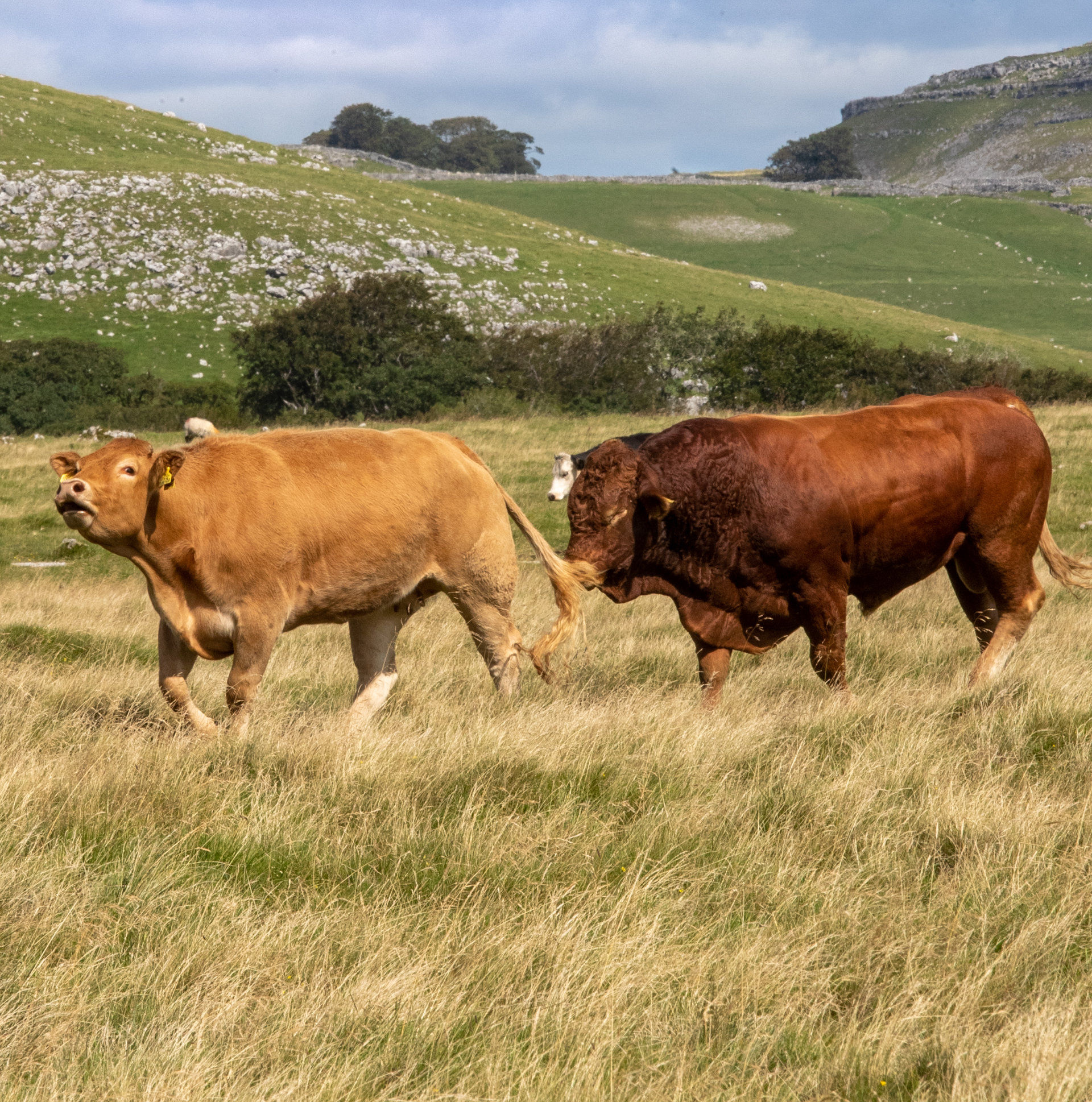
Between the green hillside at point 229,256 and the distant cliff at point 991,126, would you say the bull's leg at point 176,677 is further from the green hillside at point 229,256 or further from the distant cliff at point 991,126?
the distant cliff at point 991,126

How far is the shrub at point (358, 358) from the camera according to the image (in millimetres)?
33375

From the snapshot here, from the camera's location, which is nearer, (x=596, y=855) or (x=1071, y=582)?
(x=596, y=855)

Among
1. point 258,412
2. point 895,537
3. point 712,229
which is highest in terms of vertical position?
point 712,229

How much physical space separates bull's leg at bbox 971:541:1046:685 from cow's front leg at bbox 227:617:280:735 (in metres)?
4.32

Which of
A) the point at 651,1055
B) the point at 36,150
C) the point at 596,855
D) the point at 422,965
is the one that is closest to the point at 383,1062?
the point at 422,965

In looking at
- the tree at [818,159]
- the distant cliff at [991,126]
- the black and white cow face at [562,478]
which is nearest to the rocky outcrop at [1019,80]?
the distant cliff at [991,126]

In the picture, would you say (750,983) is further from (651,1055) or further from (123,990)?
(123,990)

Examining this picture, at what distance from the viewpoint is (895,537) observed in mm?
6570

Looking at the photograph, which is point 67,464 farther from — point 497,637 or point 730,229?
point 730,229

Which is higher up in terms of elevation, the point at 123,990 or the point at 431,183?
the point at 431,183

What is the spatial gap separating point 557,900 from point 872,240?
9224 cm

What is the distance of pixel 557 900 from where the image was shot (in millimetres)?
3730

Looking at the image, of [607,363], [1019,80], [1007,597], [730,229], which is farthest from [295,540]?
[1019,80]

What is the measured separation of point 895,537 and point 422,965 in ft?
14.1
